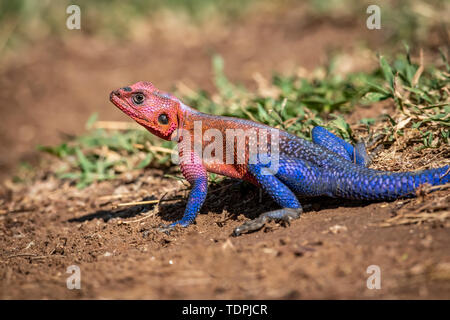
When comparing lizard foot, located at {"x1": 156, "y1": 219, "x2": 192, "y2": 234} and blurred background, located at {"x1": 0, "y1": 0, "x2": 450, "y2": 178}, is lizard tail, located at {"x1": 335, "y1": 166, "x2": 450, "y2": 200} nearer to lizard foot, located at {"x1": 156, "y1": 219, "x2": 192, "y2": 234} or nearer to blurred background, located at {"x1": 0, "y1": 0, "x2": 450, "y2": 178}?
lizard foot, located at {"x1": 156, "y1": 219, "x2": 192, "y2": 234}

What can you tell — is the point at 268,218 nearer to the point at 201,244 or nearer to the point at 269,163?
the point at 269,163

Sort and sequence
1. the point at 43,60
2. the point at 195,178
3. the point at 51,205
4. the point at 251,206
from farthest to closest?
1. the point at 43,60
2. the point at 51,205
3. the point at 251,206
4. the point at 195,178

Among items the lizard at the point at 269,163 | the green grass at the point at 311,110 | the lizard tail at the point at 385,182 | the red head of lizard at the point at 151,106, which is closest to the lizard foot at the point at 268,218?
the lizard at the point at 269,163

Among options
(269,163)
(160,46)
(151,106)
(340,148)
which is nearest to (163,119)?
(151,106)

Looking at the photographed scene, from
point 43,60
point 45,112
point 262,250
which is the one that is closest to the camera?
point 262,250

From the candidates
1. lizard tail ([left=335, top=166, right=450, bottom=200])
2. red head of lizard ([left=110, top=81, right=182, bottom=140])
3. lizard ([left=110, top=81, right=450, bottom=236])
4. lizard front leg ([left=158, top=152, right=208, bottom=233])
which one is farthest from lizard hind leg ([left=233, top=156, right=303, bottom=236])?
red head of lizard ([left=110, top=81, right=182, bottom=140])

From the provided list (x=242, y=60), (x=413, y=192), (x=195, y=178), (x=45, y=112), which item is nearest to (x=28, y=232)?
(x=195, y=178)

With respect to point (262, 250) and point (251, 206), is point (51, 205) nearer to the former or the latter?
point (251, 206)

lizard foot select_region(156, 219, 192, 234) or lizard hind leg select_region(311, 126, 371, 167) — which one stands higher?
lizard hind leg select_region(311, 126, 371, 167)
